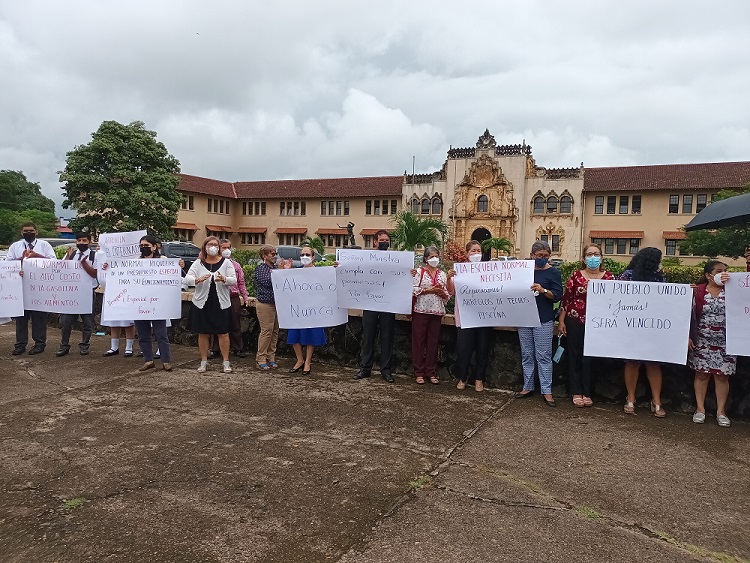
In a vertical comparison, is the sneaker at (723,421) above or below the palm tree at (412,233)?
below

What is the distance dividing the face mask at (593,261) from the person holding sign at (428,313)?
→ 5.29 feet

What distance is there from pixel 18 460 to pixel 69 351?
444 centimetres

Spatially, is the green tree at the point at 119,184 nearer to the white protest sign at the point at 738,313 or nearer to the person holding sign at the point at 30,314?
the person holding sign at the point at 30,314

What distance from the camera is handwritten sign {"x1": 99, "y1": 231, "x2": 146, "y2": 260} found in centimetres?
815

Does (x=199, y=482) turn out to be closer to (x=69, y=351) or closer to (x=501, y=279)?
(x=501, y=279)

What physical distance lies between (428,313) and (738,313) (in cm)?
304

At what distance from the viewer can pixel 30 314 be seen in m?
8.27

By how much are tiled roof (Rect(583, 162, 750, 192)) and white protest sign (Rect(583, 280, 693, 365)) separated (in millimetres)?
41878

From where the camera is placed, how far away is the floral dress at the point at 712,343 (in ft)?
16.5

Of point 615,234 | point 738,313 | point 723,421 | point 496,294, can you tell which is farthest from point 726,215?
point 615,234

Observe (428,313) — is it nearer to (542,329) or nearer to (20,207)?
(542,329)

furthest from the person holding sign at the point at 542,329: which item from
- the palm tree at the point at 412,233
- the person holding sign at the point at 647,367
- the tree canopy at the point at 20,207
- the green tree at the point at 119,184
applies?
the tree canopy at the point at 20,207

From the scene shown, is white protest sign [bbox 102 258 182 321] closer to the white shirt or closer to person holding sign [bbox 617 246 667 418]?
the white shirt

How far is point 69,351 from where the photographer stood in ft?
26.3
